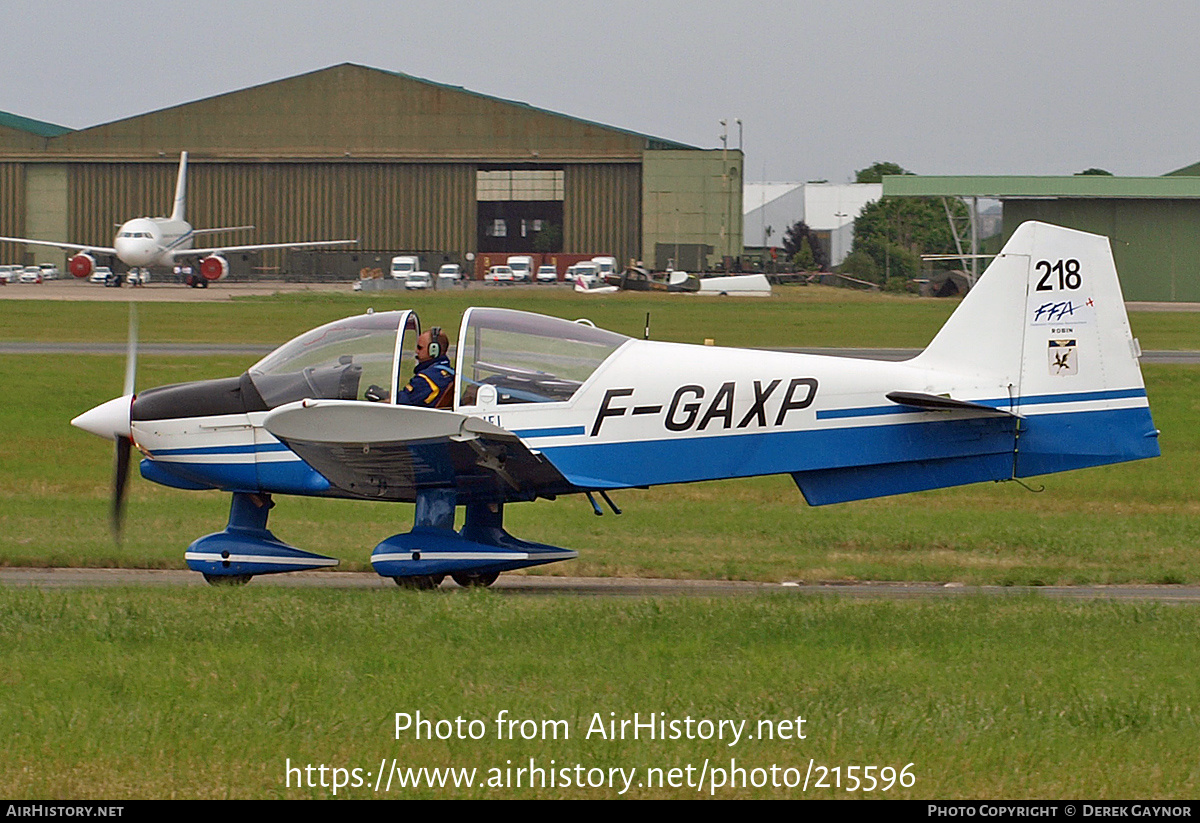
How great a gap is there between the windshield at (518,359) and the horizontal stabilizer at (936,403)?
2.15 m

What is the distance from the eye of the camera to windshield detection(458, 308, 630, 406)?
10344 millimetres

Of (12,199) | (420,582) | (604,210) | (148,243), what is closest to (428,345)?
(420,582)

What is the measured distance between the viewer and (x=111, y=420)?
1098 centimetres

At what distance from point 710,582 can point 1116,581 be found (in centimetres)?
346

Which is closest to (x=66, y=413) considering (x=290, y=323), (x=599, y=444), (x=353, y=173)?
(x=599, y=444)

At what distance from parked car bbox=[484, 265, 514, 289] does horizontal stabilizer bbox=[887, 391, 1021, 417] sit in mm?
70960

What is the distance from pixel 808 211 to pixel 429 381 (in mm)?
105856

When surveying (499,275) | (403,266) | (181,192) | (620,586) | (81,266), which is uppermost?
(181,192)

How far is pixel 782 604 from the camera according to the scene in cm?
932

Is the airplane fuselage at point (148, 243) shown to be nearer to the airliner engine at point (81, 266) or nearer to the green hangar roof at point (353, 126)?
the airliner engine at point (81, 266)

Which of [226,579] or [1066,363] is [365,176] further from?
[1066,363]

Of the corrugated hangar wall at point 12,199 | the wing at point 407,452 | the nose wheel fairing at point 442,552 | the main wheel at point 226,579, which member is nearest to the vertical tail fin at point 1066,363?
the wing at point 407,452

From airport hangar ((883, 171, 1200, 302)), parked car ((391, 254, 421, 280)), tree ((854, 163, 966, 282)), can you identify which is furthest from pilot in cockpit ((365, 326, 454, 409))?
tree ((854, 163, 966, 282))

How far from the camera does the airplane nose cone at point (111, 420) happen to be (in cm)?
1095
